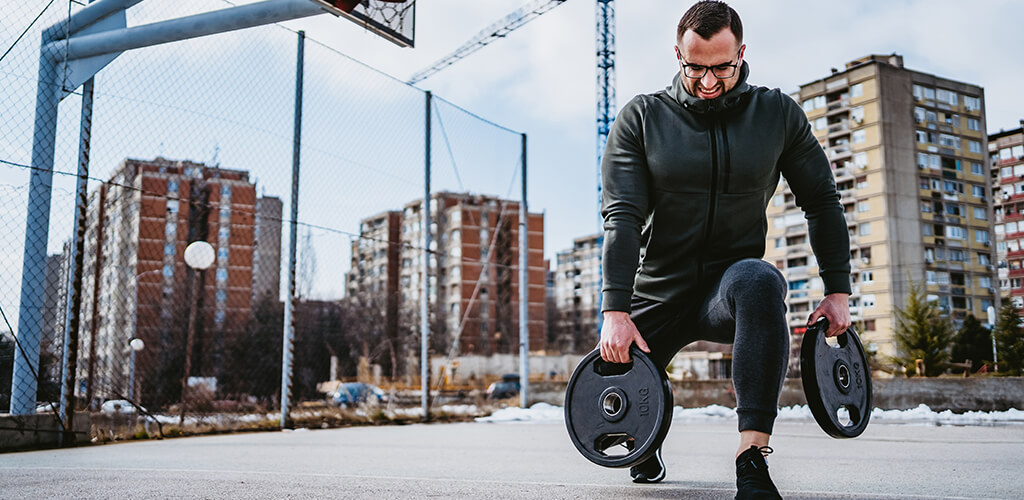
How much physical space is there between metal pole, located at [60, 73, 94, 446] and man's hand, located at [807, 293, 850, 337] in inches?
237

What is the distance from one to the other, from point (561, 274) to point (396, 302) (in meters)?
64.5

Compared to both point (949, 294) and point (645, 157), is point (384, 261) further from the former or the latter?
point (645, 157)

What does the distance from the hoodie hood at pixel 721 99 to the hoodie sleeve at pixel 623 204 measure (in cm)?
14

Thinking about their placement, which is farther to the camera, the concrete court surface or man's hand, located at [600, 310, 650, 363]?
the concrete court surface

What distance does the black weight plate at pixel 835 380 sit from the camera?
2162mm

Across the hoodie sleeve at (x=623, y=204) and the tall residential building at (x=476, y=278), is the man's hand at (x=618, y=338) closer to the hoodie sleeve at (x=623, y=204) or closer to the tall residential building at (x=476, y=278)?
the hoodie sleeve at (x=623, y=204)

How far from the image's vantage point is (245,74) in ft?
30.5

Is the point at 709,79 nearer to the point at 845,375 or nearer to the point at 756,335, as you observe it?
the point at 756,335

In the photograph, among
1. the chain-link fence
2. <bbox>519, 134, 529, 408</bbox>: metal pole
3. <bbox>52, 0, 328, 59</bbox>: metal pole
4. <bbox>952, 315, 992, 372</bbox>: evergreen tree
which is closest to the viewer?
<bbox>52, 0, 328, 59</bbox>: metal pole

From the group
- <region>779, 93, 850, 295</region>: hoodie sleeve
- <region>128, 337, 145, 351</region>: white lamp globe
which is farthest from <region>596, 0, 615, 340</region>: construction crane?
<region>779, 93, 850, 295</region>: hoodie sleeve

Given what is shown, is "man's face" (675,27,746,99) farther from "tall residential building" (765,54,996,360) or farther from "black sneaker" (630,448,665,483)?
"tall residential building" (765,54,996,360)

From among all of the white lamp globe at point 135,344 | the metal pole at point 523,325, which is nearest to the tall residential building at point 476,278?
the white lamp globe at point 135,344

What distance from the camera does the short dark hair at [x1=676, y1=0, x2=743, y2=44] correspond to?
86.5 inches

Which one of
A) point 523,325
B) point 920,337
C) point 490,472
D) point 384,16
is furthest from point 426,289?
point 920,337
